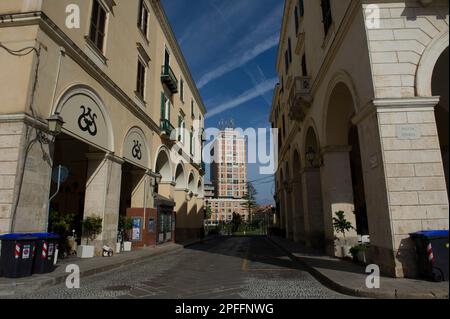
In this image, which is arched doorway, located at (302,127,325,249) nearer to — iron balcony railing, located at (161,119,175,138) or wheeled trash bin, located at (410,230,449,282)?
wheeled trash bin, located at (410,230,449,282)

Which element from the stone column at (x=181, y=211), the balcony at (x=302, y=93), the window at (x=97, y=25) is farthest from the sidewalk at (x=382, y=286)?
the stone column at (x=181, y=211)

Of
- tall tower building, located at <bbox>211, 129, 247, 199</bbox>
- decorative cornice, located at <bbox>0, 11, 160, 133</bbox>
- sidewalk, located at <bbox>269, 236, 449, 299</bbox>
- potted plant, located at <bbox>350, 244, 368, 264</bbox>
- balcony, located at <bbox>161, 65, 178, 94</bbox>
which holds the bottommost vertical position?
sidewalk, located at <bbox>269, 236, 449, 299</bbox>

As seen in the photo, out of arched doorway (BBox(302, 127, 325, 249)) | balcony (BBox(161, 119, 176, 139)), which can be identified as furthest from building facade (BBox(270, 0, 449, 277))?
balcony (BBox(161, 119, 176, 139))

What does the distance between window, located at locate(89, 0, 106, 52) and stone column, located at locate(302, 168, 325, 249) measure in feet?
35.4

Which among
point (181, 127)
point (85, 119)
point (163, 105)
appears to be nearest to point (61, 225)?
point (85, 119)

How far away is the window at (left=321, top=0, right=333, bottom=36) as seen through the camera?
1053 centimetres

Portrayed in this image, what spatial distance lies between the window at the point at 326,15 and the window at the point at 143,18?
10.1 metres

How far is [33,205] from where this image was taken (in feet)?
25.8

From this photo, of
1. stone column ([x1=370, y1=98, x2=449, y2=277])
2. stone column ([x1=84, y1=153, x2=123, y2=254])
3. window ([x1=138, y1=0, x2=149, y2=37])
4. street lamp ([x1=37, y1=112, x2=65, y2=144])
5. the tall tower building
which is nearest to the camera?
stone column ([x1=370, y1=98, x2=449, y2=277])

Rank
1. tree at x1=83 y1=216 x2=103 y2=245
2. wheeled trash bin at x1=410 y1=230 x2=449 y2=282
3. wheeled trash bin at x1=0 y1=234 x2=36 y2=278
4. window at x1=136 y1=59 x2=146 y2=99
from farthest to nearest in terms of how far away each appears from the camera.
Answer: window at x1=136 y1=59 x2=146 y2=99
tree at x1=83 y1=216 x2=103 y2=245
wheeled trash bin at x1=0 y1=234 x2=36 y2=278
wheeled trash bin at x1=410 y1=230 x2=449 y2=282

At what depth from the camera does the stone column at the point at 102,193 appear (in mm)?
11930

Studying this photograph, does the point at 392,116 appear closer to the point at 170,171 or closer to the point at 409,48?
the point at 409,48
